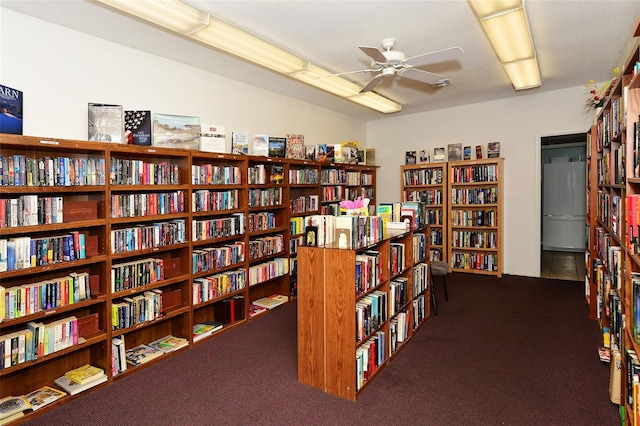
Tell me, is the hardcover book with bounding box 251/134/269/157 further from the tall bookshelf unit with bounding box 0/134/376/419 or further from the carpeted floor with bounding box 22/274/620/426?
the carpeted floor with bounding box 22/274/620/426

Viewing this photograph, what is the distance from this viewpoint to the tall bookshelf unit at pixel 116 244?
8.93 feet

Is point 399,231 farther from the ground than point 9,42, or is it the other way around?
point 9,42

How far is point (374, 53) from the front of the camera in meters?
3.04

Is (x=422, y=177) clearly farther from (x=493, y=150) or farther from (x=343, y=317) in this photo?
(x=343, y=317)

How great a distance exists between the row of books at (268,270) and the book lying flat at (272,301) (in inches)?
13.0

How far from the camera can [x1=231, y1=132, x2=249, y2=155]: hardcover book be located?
4574 mm

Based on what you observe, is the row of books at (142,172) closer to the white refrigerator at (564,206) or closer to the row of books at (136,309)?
the row of books at (136,309)

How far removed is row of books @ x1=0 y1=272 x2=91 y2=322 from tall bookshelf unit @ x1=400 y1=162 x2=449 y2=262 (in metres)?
5.36

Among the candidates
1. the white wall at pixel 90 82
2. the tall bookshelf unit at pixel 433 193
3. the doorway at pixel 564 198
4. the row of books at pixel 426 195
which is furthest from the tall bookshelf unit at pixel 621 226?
the doorway at pixel 564 198

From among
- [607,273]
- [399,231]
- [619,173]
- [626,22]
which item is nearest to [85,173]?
[399,231]

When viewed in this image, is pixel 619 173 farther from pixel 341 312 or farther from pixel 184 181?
pixel 184 181

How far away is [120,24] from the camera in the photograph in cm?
322

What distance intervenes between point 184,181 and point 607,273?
13.4 feet

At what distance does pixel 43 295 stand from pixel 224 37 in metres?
2.53
